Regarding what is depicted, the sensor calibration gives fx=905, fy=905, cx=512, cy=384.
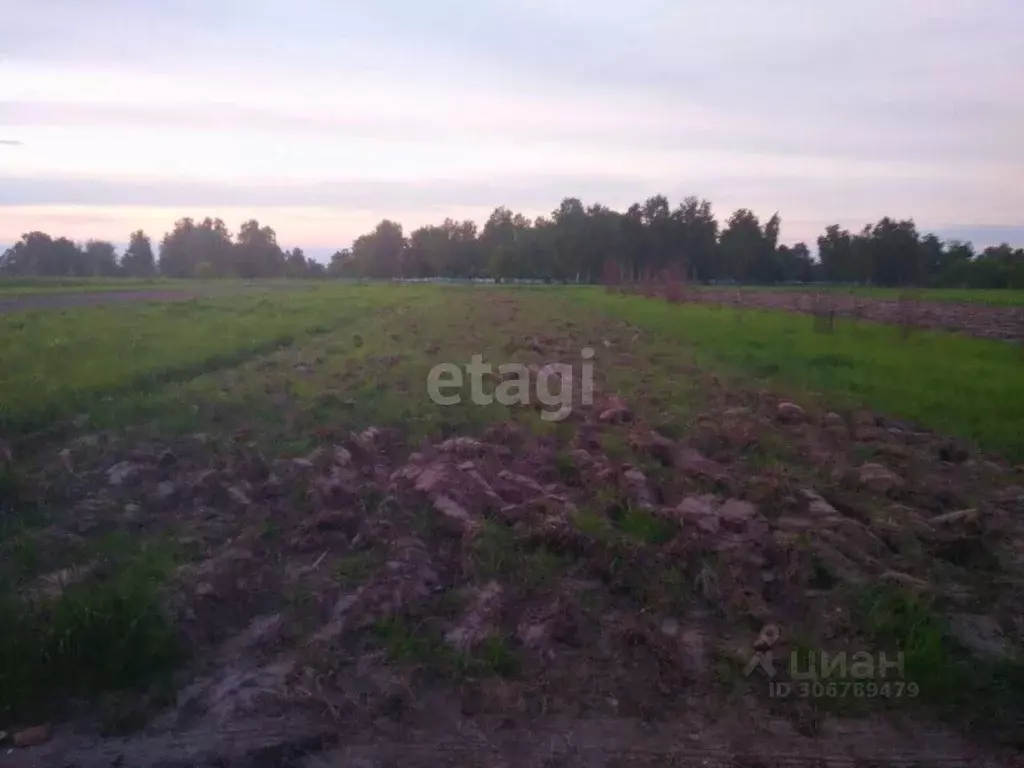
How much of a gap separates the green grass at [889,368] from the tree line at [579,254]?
82.0 feet

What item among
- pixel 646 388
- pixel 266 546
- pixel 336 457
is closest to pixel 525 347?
pixel 646 388

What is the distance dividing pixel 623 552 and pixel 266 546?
2655mm

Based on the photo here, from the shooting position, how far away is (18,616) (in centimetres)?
543

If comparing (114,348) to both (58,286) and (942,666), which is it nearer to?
(942,666)

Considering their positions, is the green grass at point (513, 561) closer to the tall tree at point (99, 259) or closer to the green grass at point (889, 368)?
the green grass at point (889, 368)

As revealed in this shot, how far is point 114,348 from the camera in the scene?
1733 cm

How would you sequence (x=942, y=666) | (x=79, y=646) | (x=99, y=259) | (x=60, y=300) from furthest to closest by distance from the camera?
(x=99, y=259) < (x=60, y=300) < (x=79, y=646) < (x=942, y=666)

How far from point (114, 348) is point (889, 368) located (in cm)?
1450

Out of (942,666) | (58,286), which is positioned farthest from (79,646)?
(58,286)

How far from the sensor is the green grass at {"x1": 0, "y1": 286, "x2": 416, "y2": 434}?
11922mm

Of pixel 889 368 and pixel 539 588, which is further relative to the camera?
pixel 889 368

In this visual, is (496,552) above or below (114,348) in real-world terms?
below

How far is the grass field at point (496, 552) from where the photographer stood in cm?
482

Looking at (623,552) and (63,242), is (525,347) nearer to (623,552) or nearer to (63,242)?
(623,552)
